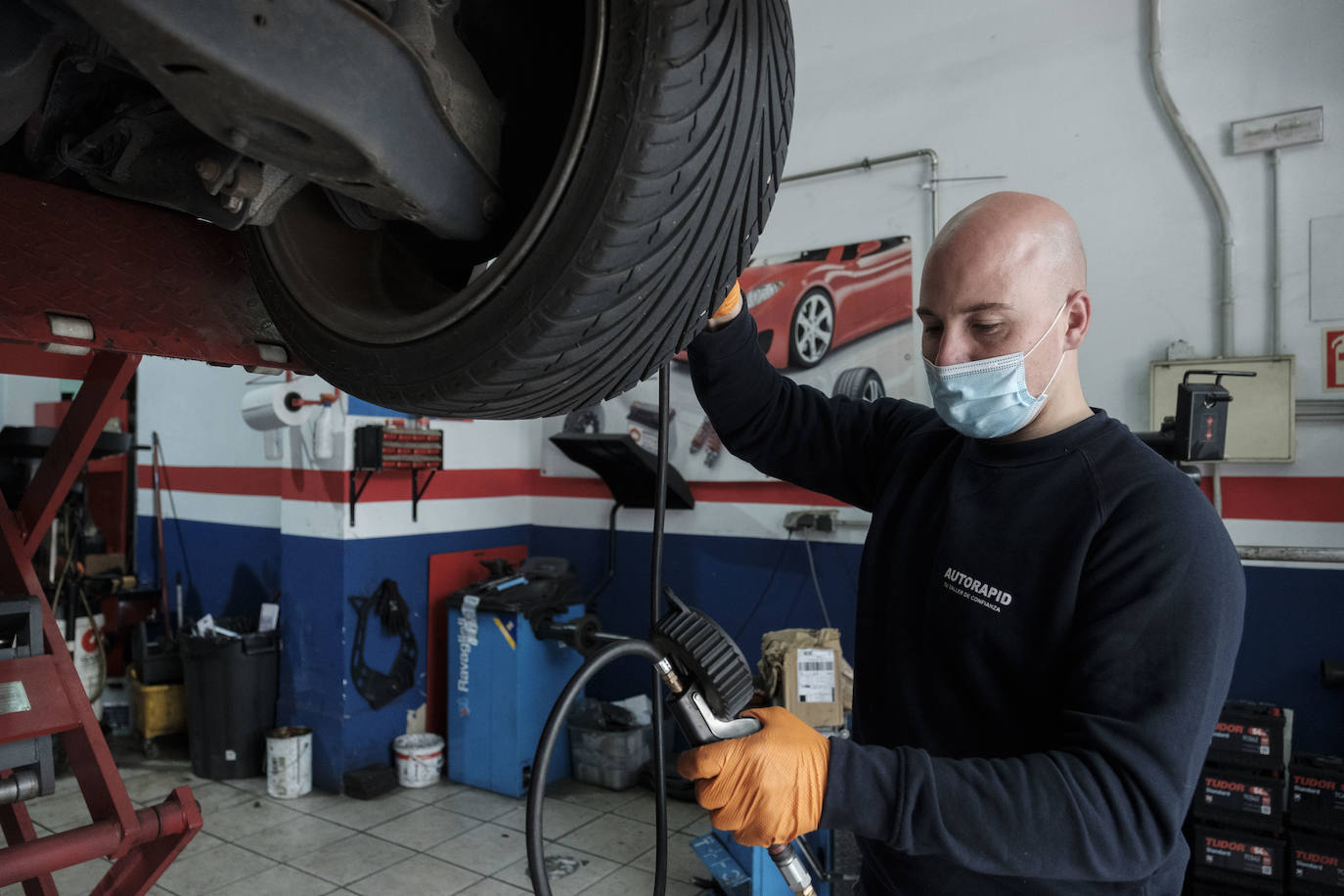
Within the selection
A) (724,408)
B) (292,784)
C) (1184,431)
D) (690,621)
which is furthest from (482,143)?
(292,784)

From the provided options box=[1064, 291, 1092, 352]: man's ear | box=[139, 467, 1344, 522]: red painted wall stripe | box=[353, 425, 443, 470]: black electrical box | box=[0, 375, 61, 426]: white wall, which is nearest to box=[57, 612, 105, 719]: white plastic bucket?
box=[139, 467, 1344, 522]: red painted wall stripe

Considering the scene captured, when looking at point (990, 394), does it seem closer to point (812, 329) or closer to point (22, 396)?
point (812, 329)

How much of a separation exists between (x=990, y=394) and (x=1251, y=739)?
1775 millimetres

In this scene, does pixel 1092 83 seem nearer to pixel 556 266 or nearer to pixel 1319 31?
pixel 1319 31

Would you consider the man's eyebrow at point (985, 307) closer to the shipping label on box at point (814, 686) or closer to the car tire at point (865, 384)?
the shipping label on box at point (814, 686)

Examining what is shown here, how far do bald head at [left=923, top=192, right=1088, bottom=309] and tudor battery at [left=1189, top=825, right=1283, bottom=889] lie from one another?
1.90 m

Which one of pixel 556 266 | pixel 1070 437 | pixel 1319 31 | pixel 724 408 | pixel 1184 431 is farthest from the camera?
pixel 1319 31

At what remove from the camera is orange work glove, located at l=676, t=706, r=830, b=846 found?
87cm

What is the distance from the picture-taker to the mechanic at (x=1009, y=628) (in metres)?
0.87

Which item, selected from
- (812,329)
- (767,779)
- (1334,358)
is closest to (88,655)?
(812,329)

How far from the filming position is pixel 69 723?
1.27 meters

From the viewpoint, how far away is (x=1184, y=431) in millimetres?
2062

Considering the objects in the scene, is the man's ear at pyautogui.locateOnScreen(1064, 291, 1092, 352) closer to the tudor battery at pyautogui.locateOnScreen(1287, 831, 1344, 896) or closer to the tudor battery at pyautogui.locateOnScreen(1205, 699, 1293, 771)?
the tudor battery at pyautogui.locateOnScreen(1205, 699, 1293, 771)

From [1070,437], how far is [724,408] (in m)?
0.52
